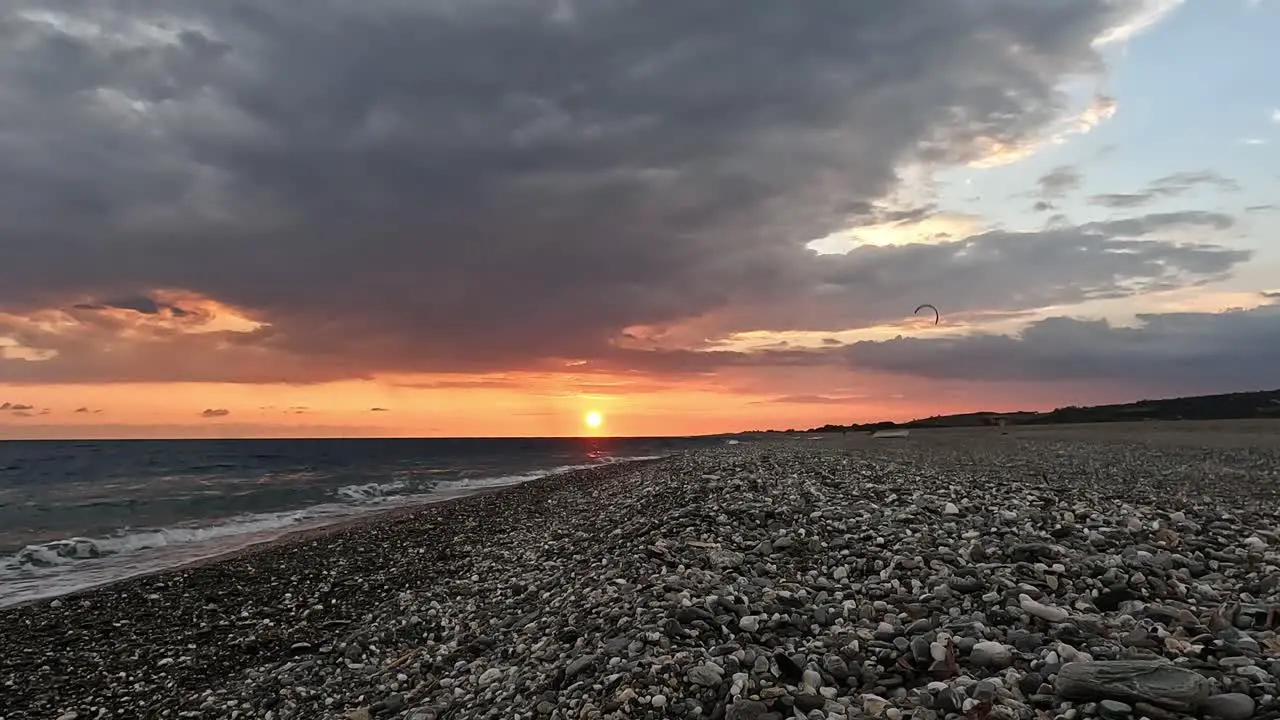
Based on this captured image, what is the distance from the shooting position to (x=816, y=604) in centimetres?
683

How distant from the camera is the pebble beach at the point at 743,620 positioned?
498 cm

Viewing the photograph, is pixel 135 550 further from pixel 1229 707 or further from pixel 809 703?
pixel 1229 707

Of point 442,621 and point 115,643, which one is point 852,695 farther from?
point 115,643

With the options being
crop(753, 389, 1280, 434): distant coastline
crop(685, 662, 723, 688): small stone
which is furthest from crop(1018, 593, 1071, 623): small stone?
crop(753, 389, 1280, 434): distant coastline

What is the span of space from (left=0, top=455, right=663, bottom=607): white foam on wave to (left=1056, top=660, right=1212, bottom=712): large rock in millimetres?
18091

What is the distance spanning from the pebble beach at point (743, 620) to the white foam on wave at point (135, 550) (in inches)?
104

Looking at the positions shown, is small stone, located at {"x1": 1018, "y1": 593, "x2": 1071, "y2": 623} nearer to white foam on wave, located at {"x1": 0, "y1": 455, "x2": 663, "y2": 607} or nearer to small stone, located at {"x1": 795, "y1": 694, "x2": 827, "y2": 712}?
small stone, located at {"x1": 795, "y1": 694, "x2": 827, "y2": 712}

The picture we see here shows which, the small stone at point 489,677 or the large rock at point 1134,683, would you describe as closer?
the large rock at point 1134,683

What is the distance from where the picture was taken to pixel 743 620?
6402 mm

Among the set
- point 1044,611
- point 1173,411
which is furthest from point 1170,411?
point 1044,611

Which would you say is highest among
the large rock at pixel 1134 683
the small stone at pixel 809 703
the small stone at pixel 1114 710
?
the large rock at pixel 1134 683

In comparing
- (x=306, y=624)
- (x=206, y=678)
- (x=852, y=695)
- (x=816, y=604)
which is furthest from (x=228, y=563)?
(x=852, y=695)

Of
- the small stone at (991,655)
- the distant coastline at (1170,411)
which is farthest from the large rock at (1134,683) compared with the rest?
the distant coastline at (1170,411)

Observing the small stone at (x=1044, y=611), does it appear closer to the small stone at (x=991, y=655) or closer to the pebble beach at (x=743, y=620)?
the pebble beach at (x=743, y=620)
